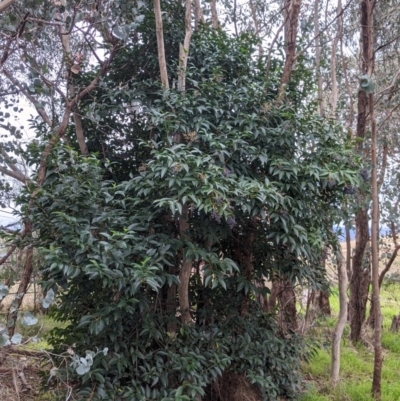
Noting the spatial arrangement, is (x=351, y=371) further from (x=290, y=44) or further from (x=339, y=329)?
(x=290, y=44)

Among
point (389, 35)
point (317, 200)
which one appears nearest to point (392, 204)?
point (389, 35)

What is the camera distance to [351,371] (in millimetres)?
5832

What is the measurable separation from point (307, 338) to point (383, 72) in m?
4.51

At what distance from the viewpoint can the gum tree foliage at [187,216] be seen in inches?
130

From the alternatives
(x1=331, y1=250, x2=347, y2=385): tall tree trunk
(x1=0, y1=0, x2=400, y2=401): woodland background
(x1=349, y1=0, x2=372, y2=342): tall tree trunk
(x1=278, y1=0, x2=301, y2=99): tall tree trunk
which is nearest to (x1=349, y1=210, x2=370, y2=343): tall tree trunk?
(x1=349, y1=0, x2=372, y2=342): tall tree trunk

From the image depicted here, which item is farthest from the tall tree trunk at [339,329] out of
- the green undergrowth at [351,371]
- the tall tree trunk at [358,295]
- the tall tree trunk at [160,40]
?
the tall tree trunk at [160,40]

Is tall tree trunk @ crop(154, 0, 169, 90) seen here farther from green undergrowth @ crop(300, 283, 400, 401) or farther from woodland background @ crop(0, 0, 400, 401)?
green undergrowth @ crop(300, 283, 400, 401)

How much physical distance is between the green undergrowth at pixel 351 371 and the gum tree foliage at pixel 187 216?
2.44 feet

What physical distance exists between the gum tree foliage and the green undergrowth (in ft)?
2.44

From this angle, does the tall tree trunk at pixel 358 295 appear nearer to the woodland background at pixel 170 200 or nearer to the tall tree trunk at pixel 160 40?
the woodland background at pixel 170 200

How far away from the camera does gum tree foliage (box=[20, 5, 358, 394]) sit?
3.29m

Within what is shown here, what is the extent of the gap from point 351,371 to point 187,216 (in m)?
3.48

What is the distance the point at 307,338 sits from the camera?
16.1 ft

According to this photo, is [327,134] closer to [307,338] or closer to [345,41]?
[307,338]
